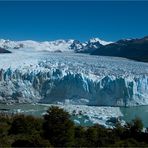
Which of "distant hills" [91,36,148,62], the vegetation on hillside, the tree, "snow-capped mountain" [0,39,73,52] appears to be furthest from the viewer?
"snow-capped mountain" [0,39,73,52]

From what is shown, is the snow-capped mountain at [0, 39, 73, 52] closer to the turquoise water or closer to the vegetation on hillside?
the turquoise water

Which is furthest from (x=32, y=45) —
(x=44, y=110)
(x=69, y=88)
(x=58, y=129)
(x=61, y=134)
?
(x=61, y=134)

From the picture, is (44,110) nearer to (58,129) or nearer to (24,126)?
(24,126)

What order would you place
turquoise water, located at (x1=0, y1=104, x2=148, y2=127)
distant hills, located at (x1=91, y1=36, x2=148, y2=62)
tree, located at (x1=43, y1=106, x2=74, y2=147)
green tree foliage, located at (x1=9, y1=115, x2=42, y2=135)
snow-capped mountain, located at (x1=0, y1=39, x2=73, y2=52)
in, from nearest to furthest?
tree, located at (x1=43, y1=106, x2=74, y2=147) < green tree foliage, located at (x1=9, y1=115, x2=42, y2=135) < turquoise water, located at (x1=0, y1=104, x2=148, y2=127) < distant hills, located at (x1=91, y1=36, x2=148, y2=62) < snow-capped mountain, located at (x1=0, y1=39, x2=73, y2=52)

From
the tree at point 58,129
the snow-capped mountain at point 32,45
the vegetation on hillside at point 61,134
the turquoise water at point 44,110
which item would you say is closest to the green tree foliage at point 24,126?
the vegetation on hillside at point 61,134

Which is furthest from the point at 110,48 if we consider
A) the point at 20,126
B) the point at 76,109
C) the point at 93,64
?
the point at 20,126

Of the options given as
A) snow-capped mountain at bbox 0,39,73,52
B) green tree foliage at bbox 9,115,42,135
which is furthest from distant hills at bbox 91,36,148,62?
green tree foliage at bbox 9,115,42,135

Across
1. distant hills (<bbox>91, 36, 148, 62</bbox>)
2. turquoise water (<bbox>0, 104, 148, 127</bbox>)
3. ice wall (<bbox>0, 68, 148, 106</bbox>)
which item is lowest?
turquoise water (<bbox>0, 104, 148, 127</bbox>)

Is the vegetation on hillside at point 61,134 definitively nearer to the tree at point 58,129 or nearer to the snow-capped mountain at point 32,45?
the tree at point 58,129
